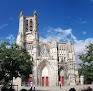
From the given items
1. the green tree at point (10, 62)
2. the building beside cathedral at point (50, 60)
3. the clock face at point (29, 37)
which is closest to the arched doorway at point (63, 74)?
the building beside cathedral at point (50, 60)

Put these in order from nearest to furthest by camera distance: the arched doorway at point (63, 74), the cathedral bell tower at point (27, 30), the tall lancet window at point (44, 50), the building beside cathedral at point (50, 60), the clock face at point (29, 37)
A: the building beside cathedral at point (50, 60)
the arched doorway at point (63, 74)
the tall lancet window at point (44, 50)
the cathedral bell tower at point (27, 30)
the clock face at point (29, 37)

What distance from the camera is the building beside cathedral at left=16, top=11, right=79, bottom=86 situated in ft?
117

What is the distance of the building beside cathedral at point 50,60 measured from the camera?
35.7 m

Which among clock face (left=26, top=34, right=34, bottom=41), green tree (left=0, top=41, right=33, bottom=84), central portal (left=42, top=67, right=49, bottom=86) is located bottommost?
central portal (left=42, top=67, right=49, bottom=86)

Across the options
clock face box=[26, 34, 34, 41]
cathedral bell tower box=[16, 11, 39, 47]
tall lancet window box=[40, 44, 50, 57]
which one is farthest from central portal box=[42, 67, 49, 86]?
clock face box=[26, 34, 34, 41]

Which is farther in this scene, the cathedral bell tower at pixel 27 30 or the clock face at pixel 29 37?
the clock face at pixel 29 37

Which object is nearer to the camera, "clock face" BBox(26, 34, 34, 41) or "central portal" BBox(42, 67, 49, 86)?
"central portal" BBox(42, 67, 49, 86)

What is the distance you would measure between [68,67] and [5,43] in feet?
72.9

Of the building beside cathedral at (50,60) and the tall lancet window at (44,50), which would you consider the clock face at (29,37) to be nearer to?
the building beside cathedral at (50,60)

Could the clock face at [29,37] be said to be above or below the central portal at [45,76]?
above

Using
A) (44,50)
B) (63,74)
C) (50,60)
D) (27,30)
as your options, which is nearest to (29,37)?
(27,30)

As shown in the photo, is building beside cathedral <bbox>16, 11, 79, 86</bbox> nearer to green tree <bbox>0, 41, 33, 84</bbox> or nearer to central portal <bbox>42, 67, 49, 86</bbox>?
central portal <bbox>42, 67, 49, 86</bbox>

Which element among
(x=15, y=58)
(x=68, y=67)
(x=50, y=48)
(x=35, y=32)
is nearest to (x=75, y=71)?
(x=68, y=67)

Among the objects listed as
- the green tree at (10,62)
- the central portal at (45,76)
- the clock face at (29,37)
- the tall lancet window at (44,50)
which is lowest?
the central portal at (45,76)
